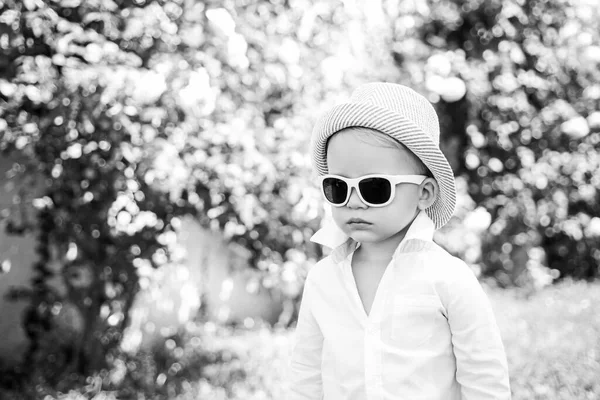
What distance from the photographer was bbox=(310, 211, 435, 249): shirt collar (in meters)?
1.64

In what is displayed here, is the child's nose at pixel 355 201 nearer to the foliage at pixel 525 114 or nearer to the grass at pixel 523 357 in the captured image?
the grass at pixel 523 357

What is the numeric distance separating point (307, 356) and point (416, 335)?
0.32 m

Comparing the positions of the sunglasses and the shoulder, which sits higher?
the sunglasses

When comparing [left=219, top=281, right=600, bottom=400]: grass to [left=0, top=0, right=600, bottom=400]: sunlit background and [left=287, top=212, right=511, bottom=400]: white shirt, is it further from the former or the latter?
[left=287, top=212, right=511, bottom=400]: white shirt

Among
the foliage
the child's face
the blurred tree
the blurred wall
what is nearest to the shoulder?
the child's face

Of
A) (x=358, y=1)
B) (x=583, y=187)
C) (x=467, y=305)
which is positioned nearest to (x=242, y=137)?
(x=358, y=1)

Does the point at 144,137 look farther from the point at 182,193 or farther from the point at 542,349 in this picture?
the point at 542,349

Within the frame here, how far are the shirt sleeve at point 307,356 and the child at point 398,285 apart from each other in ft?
0.19

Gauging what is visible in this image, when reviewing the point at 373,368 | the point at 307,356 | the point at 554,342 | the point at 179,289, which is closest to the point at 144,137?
the point at 179,289

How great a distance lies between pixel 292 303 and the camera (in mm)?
4465

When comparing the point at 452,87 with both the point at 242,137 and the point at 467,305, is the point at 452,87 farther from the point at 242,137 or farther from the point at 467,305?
the point at 467,305

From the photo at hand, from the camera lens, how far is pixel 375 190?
157 cm

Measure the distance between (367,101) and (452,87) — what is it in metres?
2.92

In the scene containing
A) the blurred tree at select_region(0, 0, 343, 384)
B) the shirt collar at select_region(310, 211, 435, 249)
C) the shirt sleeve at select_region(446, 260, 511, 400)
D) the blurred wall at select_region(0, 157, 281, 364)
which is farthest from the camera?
the blurred wall at select_region(0, 157, 281, 364)
